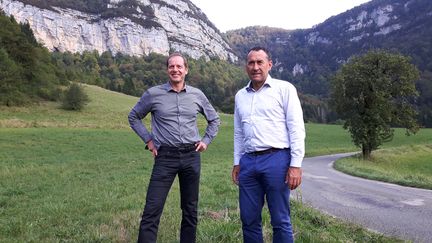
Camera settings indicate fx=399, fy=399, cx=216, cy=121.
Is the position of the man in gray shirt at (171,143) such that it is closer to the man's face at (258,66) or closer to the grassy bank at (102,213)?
the grassy bank at (102,213)

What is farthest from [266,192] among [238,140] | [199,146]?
[199,146]

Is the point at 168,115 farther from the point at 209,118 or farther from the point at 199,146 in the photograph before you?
the point at 209,118

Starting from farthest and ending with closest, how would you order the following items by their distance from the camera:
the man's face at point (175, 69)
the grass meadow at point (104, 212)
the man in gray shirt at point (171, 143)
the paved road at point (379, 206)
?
the paved road at point (379, 206) → the grass meadow at point (104, 212) → the man's face at point (175, 69) → the man in gray shirt at point (171, 143)

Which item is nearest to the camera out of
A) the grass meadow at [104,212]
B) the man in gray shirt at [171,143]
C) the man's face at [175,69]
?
the man in gray shirt at [171,143]

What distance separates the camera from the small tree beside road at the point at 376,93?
99.5 feet

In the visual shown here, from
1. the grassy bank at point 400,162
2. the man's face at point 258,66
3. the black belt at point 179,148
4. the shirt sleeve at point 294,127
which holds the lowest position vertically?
the grassy bank at point 400,162

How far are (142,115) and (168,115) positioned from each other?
0.46m

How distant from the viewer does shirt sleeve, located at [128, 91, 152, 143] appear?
5.07 metres

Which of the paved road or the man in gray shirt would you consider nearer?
Answer: the man in gray shirt

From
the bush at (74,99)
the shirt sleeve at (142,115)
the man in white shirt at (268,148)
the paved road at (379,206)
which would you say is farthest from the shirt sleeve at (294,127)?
the bush at (74,99)

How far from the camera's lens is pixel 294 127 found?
4.25 meters

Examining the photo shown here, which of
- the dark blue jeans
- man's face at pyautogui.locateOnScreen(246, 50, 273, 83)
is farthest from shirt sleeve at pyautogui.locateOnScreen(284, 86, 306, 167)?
the dark blue jeans

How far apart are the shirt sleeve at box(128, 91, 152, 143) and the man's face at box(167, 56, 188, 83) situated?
388 millimetres

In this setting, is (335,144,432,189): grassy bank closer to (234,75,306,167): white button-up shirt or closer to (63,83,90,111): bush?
(234,75,306,167): white button-up shirt
